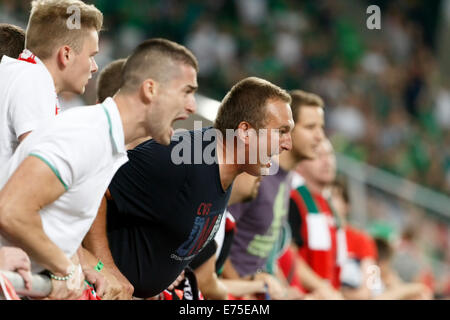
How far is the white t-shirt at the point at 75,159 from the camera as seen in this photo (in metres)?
2.15

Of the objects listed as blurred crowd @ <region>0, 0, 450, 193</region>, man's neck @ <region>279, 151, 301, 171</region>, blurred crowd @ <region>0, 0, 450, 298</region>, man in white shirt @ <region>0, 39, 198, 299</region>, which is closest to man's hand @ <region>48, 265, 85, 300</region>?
man in white shirt @ <region>0, 39, 198, 299</region>

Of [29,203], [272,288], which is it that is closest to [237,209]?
[272,288]

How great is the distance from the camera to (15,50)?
118 inches

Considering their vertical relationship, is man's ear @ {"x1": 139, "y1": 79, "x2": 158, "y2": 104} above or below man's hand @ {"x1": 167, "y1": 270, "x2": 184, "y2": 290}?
above

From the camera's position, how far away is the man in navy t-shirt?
2.82 metres

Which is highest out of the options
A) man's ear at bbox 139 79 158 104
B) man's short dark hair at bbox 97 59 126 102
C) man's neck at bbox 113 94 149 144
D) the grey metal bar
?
man's ear at bbox 139 79 158 104

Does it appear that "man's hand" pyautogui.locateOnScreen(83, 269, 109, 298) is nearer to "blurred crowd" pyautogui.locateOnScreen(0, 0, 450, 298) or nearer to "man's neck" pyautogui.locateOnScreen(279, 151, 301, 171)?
"man's neck" pyautogui.locateOnScreen(279, 151, 301, 171)

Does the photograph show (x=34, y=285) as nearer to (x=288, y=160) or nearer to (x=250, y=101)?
(x=250, y=101)

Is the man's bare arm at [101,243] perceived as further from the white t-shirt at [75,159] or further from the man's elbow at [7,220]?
the man's elbow at [7,220]

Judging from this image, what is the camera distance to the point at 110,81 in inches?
139

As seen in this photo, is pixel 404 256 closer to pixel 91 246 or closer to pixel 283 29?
pixel 283 29

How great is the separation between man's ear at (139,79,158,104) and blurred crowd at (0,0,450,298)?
19.3 ft

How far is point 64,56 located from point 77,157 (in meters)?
0.63

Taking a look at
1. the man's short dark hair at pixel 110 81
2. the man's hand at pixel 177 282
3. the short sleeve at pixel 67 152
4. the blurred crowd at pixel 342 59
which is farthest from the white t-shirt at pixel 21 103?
the blurred crowd at pixel 342 59
